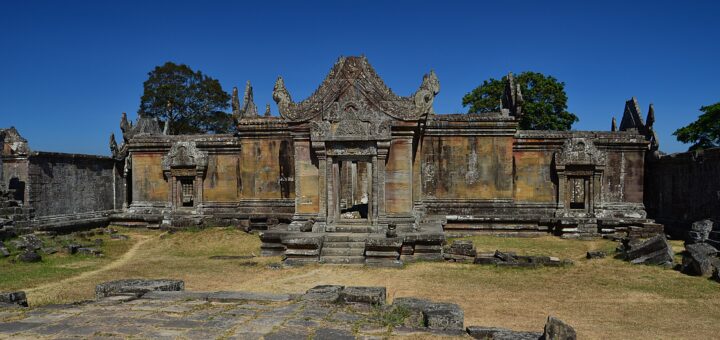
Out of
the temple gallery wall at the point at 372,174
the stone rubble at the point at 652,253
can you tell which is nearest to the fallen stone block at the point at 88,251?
the temple gallery wall at the point at 372,174

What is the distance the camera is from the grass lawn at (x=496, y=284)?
8.34 meters

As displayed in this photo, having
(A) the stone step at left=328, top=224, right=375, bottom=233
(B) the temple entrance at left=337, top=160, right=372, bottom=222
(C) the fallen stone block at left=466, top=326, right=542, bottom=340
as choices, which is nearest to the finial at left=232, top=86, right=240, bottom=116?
(B) the temple entrance at left=337, top=160, right=372, bottom=222

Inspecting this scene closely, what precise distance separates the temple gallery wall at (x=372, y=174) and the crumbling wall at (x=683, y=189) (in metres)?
0.06

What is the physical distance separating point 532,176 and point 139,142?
1627 centimetres

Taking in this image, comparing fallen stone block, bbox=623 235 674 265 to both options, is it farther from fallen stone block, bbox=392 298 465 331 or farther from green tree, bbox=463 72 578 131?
green tree, bbox=463 72 578 131

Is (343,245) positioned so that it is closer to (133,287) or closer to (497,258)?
(497,258)

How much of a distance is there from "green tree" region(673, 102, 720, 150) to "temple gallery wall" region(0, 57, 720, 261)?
14.3 m

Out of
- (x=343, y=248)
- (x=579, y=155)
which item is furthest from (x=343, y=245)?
(x=579, y=155)

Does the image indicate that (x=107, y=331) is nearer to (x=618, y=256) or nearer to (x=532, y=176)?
(x=618, y=256)

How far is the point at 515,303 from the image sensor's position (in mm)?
9430

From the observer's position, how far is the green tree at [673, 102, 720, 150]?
33844mm

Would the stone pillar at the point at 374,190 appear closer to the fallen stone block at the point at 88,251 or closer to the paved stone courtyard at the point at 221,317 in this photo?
the paved stone courtyard at the point at 221,317

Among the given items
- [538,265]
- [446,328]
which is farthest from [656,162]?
[446,328]

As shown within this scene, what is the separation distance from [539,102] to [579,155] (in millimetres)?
23765
